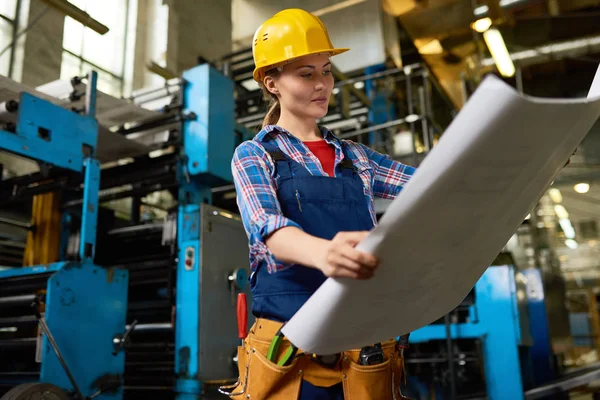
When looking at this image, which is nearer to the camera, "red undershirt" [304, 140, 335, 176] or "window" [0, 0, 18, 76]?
"red undershirt" [304, 140, 335, 176]

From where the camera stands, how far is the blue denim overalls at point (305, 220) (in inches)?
39.1

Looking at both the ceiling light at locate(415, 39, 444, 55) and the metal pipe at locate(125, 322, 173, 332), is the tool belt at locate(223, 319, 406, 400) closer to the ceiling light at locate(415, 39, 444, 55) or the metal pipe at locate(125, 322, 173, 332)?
the metal pipe at locate(125, 322, 173, 332)

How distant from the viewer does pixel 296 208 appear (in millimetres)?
1021

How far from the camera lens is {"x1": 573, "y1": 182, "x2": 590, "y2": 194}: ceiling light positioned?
30.1 ft

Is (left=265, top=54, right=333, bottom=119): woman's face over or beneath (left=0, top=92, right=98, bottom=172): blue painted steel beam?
beneath

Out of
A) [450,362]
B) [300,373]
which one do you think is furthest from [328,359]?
[450,362]

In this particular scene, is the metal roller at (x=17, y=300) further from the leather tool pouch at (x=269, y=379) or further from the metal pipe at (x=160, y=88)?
the leather tool pouch at (x=269, y=379)

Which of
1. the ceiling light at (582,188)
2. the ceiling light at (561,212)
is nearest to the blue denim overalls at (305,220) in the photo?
the ceiling light at (582,188)

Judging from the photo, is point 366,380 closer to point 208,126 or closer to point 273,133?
point 273,133

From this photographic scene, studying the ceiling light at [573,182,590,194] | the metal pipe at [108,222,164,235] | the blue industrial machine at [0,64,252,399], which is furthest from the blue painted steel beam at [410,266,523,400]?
the ceiling light at [573,182,590,194]

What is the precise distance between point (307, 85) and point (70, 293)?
196 centimetres

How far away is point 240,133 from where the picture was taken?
3.88 metres

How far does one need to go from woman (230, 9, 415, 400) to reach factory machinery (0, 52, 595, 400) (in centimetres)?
173

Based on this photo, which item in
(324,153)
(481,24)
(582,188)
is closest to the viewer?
(324,153)
